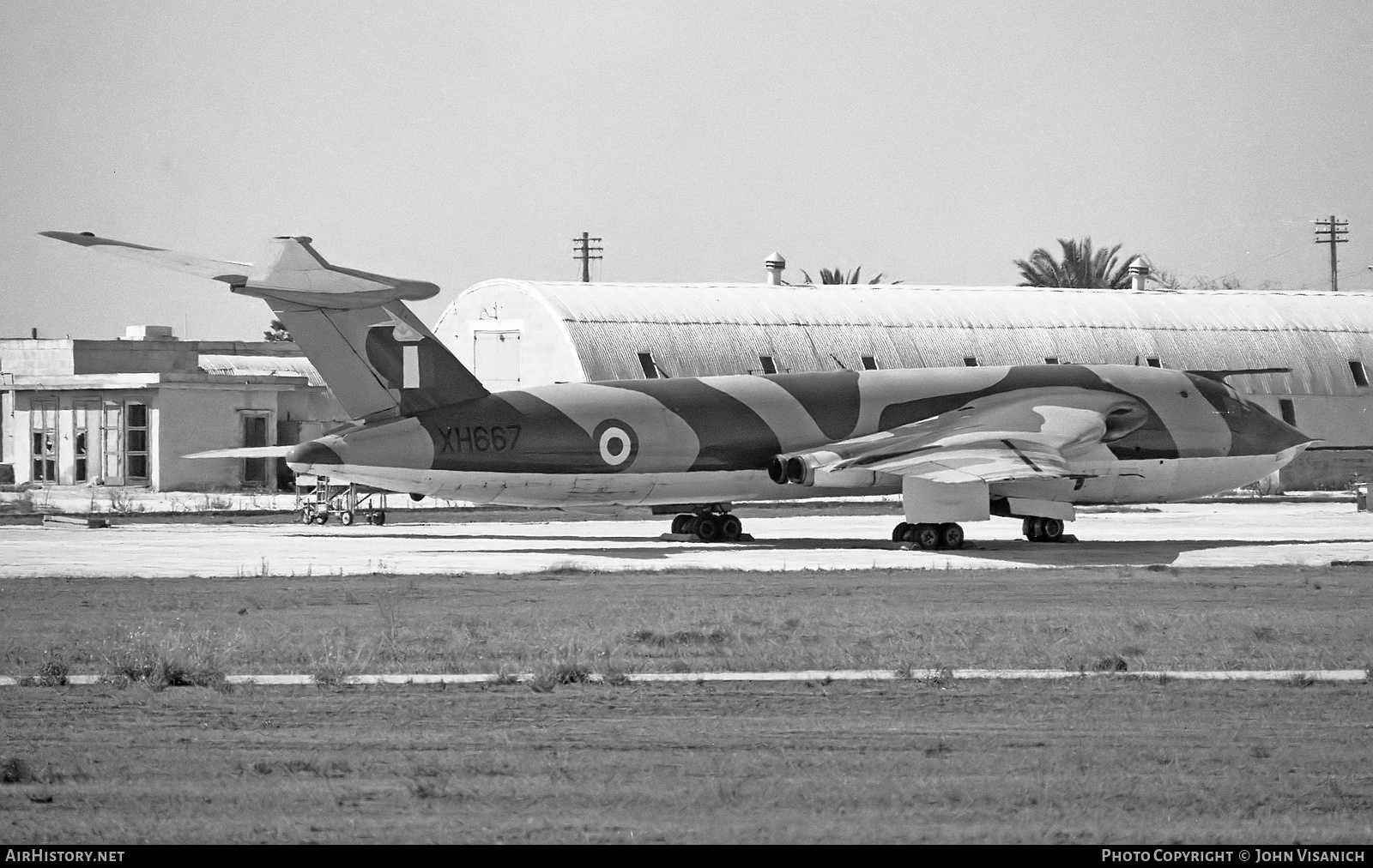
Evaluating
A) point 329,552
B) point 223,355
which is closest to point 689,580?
point 329,552

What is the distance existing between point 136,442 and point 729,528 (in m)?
33.9

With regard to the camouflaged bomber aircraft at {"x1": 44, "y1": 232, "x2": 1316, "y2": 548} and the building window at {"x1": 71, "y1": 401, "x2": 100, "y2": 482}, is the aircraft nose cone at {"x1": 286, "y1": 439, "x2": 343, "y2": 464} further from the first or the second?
the building window at {"x1": 71, "y1": 401, "x2": 100, "y2": 482}

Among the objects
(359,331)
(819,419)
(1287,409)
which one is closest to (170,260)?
(359,331)

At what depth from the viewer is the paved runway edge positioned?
48.4 ft

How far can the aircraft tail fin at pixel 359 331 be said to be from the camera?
28938 mm

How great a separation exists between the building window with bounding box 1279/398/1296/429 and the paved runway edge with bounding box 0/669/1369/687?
160 ft

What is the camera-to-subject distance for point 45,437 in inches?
2554

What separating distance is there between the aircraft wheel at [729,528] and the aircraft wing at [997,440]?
282cm

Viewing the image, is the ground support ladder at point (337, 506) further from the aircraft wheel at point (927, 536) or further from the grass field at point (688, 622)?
the grass field at point (688, 622)

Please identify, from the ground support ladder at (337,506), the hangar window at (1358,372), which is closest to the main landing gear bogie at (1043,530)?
the ground support ladder at (337,506)

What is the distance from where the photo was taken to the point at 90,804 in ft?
32.7

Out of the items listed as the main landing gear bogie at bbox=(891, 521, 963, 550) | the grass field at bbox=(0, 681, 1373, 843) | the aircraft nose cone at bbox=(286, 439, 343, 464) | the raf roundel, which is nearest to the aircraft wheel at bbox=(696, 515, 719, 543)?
the raf roundel

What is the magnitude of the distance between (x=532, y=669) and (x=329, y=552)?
52.4ft


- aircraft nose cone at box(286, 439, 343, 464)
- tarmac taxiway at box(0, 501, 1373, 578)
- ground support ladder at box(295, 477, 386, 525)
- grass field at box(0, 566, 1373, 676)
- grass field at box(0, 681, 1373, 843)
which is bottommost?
grass field at box(0, 681, 1373, 843)
